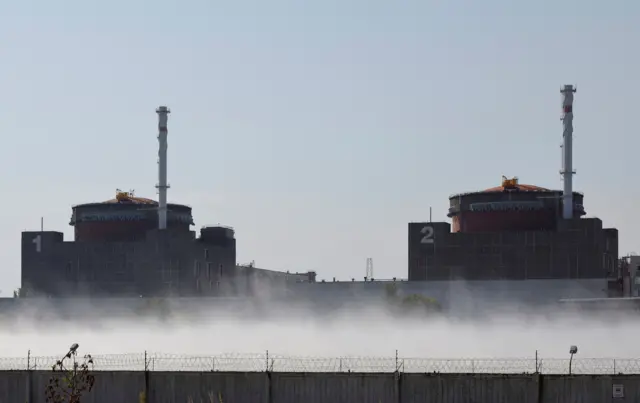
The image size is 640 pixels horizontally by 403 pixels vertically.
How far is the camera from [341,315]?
152 meters

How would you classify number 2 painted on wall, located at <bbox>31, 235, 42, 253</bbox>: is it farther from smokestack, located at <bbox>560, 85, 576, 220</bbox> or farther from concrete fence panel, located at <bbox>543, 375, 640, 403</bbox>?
concrete fence panel, located at <bbox>543, 375, 640, 403</bbox>

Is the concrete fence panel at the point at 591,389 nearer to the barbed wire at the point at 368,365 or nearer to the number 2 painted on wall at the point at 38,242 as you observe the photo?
the barbed wire at the point at 368,365

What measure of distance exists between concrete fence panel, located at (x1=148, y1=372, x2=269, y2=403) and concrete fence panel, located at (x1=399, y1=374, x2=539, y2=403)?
7.41 meters

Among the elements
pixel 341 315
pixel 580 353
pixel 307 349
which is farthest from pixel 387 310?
pixel 580 353

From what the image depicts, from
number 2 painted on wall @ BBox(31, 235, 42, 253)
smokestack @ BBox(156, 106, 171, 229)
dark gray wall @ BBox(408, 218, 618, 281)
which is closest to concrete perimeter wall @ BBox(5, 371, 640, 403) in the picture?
dark gray wall @ BBox(408, 218, 618, 281)

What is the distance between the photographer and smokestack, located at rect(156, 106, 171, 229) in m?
170

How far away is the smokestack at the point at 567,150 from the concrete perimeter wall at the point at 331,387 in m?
99.6

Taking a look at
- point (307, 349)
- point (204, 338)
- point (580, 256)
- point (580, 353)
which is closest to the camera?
point (580, 353)

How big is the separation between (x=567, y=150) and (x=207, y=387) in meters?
102

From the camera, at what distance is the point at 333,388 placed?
196 ft

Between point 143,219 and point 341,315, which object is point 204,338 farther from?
point 143,219

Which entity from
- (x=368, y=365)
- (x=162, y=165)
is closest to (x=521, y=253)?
(x=162, y=165)

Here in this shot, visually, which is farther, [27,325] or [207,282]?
[207,282]

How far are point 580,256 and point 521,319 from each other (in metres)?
14.6
